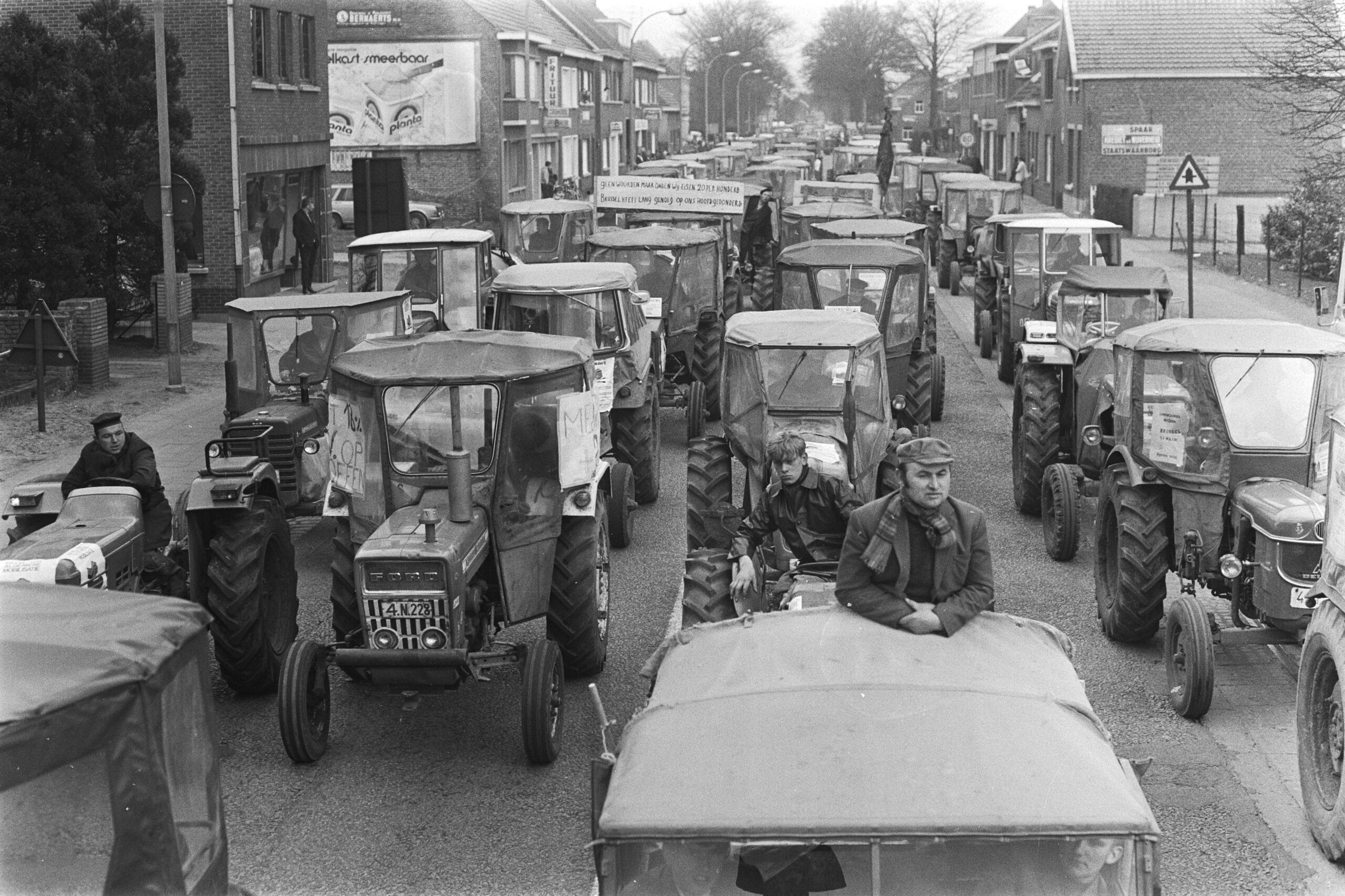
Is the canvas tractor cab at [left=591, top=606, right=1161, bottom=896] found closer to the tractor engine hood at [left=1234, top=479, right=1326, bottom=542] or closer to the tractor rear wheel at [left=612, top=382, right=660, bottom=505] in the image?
the tractor engine hood at [left=1234, top=479, right=1326, bottom=542]

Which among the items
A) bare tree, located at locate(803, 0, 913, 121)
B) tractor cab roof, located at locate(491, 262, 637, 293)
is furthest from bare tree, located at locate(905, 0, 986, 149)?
tractor cab roof, located at locate(491, 262, 637, 293)

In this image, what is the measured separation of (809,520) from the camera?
9.01 meters

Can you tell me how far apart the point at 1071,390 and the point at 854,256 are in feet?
12.0

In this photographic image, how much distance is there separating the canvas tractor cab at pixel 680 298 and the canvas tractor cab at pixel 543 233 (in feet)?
18.8

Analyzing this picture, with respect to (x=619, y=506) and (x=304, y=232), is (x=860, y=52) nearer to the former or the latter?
(x=304, y=232)

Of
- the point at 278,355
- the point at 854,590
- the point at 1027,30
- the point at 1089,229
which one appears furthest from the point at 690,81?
the point at 854,590

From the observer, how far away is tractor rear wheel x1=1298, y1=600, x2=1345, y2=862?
723 cm

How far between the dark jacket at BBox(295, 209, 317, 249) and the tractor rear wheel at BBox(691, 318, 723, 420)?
1295cm

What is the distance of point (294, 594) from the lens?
10.3 meters

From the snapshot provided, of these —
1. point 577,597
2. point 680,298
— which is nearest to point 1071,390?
point 680,298

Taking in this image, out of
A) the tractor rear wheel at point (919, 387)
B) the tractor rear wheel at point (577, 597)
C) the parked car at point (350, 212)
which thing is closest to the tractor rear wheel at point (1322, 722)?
the tractor rear wheel at point (577, 597)

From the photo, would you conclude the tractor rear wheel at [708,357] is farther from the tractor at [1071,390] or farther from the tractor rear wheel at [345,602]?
the tractor rear wheel at [345,602]

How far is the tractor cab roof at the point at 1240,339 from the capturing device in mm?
9719

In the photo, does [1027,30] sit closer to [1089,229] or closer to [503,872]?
[1089,229]
